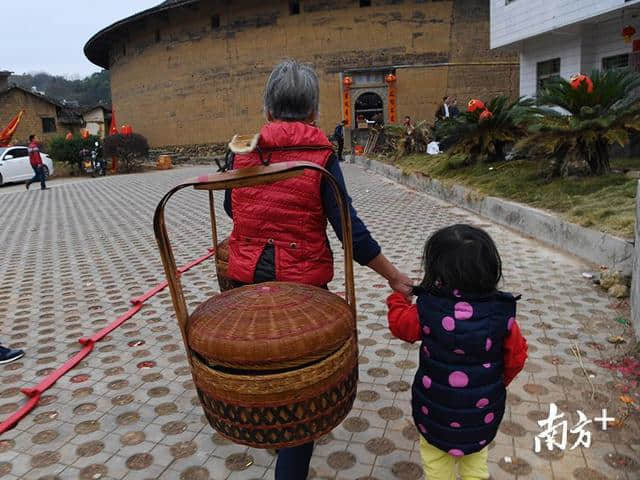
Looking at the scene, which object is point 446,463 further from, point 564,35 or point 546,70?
point 546,70

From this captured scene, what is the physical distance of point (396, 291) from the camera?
212 cm

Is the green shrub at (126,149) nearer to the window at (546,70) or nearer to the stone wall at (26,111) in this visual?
the stone wall at (26,111)

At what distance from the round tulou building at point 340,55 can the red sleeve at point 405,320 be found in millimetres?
23845

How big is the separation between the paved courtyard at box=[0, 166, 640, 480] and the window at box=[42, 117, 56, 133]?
120 ft

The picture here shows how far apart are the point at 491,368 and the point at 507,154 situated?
10.7 metres

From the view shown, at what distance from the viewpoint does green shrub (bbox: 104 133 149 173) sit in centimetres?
2531

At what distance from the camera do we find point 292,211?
2.09 metres

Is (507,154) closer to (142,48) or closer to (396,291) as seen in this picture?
(396,291)

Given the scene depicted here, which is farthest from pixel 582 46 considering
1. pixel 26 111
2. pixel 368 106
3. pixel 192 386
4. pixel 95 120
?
pixel 95 120

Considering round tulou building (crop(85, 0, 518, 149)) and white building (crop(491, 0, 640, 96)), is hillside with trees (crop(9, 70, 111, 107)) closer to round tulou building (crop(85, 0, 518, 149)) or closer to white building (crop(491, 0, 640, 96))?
round tulou building (crop(85, 0, 518, 149))

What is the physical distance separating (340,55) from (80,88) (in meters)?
54.3

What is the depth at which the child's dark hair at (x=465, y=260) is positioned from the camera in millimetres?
1785

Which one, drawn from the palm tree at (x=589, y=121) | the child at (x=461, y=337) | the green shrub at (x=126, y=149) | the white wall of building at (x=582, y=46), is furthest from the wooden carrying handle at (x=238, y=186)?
the green shrub at (x=126, y=149)

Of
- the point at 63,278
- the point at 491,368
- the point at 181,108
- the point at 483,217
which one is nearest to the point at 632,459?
the point at 491,368
